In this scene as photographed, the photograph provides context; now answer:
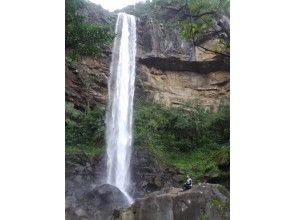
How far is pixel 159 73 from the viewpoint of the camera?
18.3 feet

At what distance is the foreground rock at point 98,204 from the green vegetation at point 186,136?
20.8 inches

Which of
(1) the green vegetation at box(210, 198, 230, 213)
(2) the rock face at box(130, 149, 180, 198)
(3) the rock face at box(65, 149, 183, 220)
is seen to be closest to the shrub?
(3) the rock face at box(65, 149, 183, 220)

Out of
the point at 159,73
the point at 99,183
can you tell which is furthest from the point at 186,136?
the point at 159,73

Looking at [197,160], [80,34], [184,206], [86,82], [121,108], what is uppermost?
[80,34]

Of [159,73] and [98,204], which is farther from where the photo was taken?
[159,73]

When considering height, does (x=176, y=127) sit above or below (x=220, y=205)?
above

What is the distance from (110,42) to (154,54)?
72 centimetres

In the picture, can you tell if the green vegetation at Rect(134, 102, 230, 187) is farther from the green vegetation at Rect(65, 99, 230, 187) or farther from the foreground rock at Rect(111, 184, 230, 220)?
the foreground rock at Rect(111, 184, 230, 220)

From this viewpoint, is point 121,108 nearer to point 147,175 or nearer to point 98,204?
point 147,175

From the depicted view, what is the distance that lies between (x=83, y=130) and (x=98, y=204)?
0.65m

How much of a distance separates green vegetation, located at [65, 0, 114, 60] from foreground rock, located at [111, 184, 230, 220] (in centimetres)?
144

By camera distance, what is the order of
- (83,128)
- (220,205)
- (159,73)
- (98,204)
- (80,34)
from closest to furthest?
(220,205)
(98,204)
(83,128)
(80,34)
(159,73)

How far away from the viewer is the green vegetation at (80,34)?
4.46 meters
